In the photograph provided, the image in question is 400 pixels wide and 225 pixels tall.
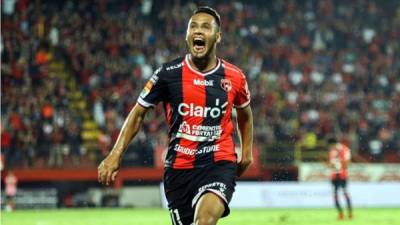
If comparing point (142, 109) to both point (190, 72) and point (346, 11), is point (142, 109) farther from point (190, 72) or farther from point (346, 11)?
point (346, 11)

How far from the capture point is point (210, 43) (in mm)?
7262

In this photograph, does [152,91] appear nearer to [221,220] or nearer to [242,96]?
[242,96]

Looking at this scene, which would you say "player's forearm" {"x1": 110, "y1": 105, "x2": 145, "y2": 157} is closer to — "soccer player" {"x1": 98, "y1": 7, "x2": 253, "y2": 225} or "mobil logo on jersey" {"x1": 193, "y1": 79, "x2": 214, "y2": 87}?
"soccer player" {"x1": 98, "y1": 7, "x2": 253, "y2": 225}

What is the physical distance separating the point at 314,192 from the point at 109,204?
6509 mm

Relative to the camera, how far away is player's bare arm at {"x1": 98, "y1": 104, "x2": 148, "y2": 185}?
23.0 feet

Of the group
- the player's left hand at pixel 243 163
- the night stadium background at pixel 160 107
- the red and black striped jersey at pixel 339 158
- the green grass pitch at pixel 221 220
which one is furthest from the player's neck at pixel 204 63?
the night stadium background at pixel 160 107

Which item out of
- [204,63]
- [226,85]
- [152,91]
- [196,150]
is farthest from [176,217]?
[204,63]

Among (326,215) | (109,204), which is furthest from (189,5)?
(326,215)

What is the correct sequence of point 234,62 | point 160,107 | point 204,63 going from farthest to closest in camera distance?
point 234,62
point 160,107
point 204,63

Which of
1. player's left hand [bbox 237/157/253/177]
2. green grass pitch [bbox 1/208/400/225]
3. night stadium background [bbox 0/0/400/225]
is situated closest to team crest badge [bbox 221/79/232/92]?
player's left hand [bbox 237/157/253/177]

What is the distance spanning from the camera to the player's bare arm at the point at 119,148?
23.0ft

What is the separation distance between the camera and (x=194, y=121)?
289 inches

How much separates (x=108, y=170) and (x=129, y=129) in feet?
Answer: 1.54

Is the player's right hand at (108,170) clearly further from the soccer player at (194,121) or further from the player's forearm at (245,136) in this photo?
the player's forearm at (245,136)
